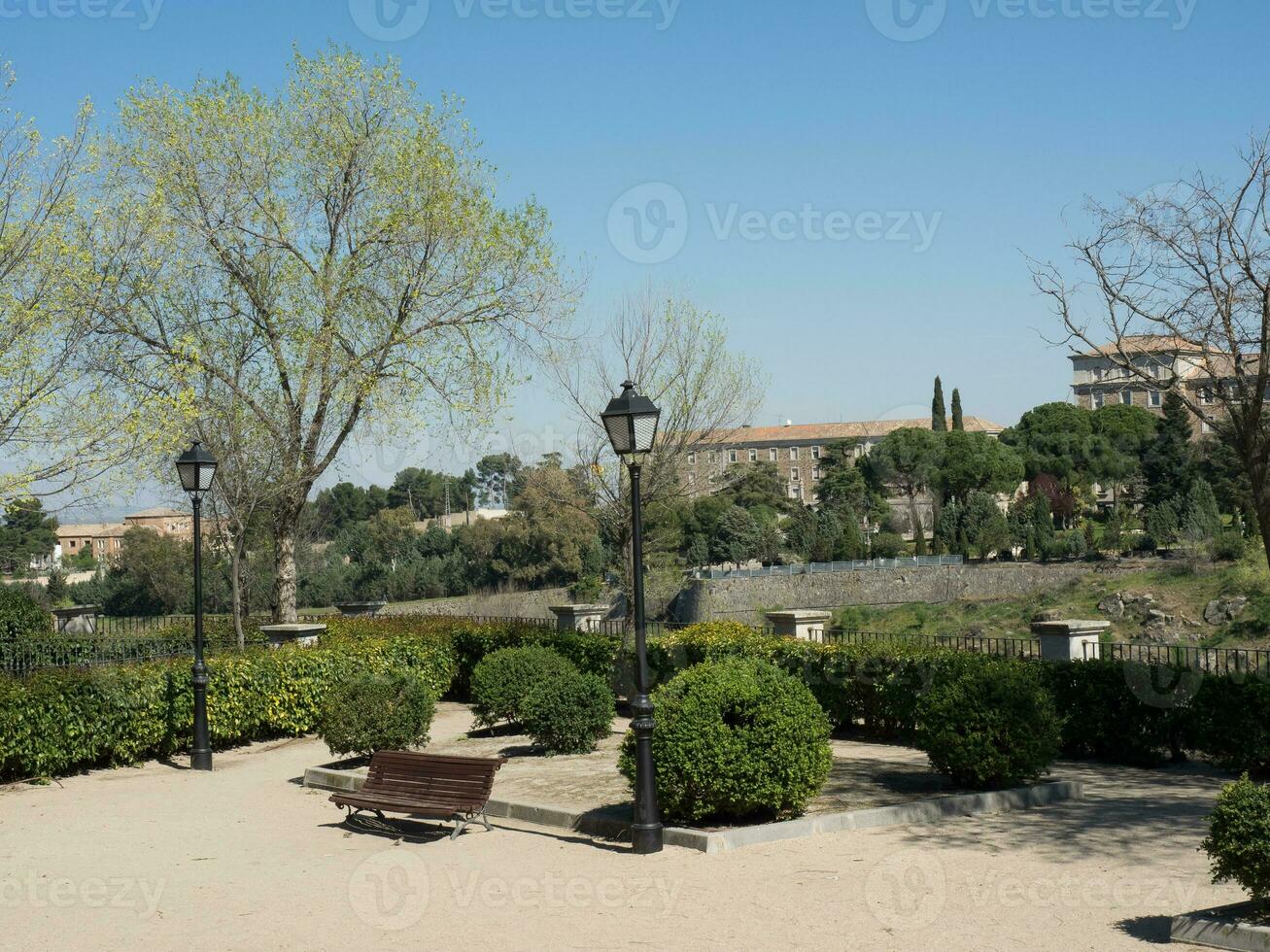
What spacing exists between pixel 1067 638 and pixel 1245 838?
777cm

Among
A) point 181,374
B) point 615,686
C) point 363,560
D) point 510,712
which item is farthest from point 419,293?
point 363,560

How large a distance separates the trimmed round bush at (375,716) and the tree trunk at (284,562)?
1174 cm

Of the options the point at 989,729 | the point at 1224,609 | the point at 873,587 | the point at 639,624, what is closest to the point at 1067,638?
the point at 989,729

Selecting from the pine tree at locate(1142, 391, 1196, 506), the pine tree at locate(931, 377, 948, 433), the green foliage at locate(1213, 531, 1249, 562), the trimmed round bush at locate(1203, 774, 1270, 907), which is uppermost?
the pine tree at locate(931, 377, 948, 433)

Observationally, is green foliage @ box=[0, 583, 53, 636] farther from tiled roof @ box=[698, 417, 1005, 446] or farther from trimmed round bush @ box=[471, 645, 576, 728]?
tiled roof @ box=[698, 417, 1005, 446]

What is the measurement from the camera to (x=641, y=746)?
9.10 metres

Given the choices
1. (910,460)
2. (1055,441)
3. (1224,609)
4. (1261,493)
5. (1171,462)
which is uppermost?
(1055,441)

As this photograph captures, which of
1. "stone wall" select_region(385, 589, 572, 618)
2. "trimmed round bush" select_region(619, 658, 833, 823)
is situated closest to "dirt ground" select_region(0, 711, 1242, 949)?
"trimmed round bush" select_region(619, 658, 833, 823)

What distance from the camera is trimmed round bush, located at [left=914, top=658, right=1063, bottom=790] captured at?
33.7ft

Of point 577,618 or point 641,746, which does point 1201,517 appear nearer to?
point 577,618

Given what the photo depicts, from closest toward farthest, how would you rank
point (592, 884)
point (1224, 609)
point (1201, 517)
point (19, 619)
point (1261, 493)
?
1. point (592, 884)
2. point (1261, 493)
3. point (19, 619)
4. point (1224, 609)
5. point (1201, 517)

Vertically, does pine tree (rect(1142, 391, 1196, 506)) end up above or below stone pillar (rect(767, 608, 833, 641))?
above

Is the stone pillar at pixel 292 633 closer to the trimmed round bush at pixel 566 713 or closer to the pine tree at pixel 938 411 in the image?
the trimmed round bush at pixel 566 713

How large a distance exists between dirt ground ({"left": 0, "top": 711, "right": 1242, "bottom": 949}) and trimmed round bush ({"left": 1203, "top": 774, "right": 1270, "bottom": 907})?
1.79 feet
